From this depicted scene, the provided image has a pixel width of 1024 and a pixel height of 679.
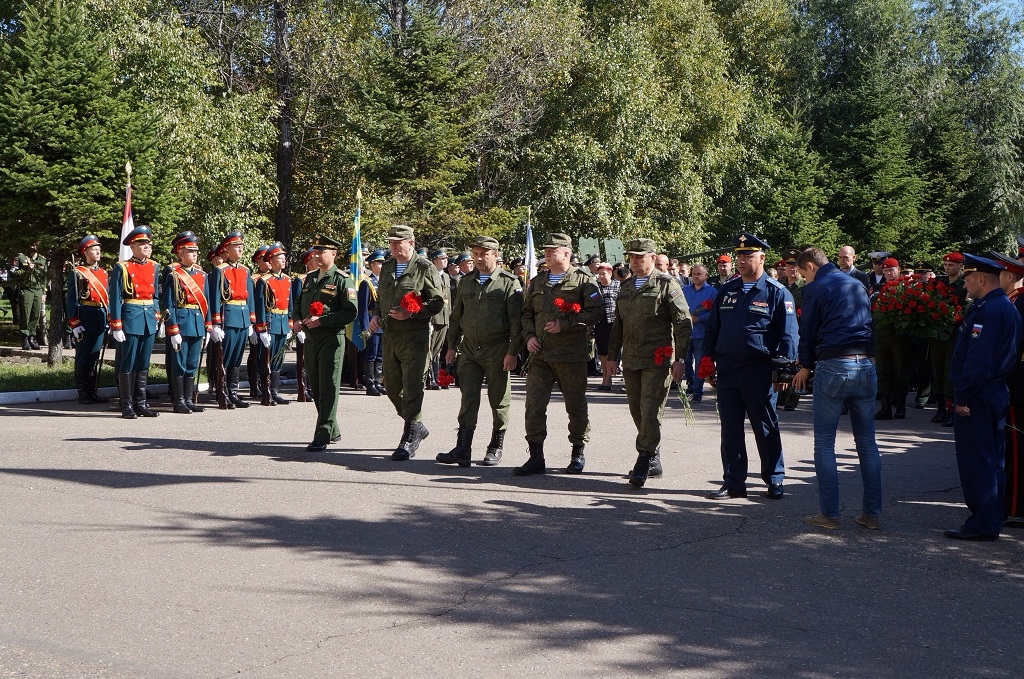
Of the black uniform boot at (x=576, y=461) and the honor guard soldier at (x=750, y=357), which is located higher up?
the honor guard soldier at (x=750, y=357)

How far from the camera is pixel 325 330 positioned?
434 inches

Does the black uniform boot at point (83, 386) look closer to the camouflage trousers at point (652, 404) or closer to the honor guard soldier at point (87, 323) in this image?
the honor guard soldier at point (87, 323)

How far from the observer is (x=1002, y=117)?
4562 cm

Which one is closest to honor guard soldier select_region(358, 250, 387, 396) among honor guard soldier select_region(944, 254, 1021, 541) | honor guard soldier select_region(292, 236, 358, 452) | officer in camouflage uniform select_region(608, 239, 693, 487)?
honor guard soldier select_region(292, 236, 358, 452)

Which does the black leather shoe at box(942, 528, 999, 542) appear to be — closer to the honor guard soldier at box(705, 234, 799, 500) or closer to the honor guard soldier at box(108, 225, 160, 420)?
the honor guard soldier at box(705, 234, 799, 500)

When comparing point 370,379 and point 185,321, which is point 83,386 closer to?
point 185,321

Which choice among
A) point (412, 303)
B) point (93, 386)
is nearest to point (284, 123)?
point (93, 386)

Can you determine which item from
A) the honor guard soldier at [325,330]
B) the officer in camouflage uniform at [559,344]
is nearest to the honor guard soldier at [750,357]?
the officer in camouflage uniform at [559,344]

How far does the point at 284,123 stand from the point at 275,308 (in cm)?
2016

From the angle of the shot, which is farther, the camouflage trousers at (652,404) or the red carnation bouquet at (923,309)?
the red carnation bouquet at (923,309)

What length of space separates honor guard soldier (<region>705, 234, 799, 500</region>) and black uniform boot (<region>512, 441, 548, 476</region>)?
1652mm

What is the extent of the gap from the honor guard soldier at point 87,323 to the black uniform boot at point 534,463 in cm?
733

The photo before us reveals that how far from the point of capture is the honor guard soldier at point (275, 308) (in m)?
15.4

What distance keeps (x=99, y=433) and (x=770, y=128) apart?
37.2 meters
